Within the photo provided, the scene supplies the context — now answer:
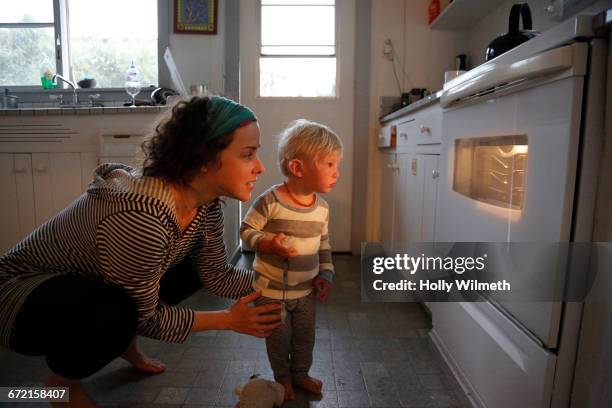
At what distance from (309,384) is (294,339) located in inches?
5.5

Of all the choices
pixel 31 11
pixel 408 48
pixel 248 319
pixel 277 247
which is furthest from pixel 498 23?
pixel 31 11

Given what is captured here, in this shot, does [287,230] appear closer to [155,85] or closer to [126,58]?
[155,85]

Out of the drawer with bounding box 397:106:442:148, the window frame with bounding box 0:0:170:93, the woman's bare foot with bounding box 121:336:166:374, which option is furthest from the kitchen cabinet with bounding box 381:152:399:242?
the window frame with bounding box 0:0:170:93

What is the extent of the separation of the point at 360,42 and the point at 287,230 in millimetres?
2080

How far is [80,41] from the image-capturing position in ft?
10.1

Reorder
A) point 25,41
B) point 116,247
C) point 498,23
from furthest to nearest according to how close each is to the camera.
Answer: point 25,41 < point 498,23 < point 116,247

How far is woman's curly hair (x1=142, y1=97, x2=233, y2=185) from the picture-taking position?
875 mm

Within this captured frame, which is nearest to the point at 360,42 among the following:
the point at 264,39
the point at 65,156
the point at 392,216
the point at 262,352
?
the point at 264,39

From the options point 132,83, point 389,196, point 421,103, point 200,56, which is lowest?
point 389,196

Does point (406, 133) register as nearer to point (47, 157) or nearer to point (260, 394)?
point (260, 394)

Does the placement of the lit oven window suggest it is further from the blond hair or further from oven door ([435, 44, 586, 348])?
the blond hair

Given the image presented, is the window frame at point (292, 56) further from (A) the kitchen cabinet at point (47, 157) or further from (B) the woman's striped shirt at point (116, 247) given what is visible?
(B) the woman's striped shirt at point (116, 247)

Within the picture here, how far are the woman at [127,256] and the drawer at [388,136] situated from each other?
159 centimetres

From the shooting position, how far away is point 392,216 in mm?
2430
